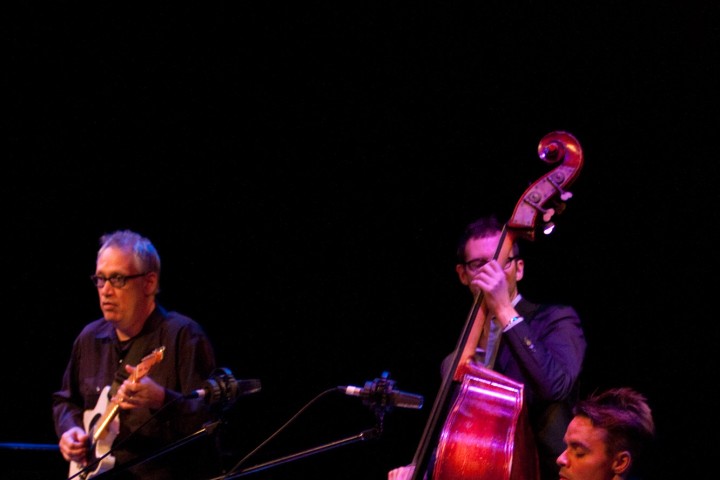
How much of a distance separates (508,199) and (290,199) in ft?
4.20

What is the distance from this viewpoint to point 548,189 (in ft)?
9.48

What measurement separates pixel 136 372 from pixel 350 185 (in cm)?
166

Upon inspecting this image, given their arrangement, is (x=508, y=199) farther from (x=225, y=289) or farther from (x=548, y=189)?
(x=225, y=289)

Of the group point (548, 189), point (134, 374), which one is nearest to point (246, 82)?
point (134, 374)

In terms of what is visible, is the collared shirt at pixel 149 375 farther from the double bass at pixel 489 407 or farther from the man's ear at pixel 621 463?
the man's ear at pixel 621 463

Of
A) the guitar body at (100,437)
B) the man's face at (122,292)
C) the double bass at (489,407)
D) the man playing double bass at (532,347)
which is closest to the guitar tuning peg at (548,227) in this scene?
the double bass at (489,407)

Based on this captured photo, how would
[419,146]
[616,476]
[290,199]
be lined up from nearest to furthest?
[616,476], [419,146], [290,199]

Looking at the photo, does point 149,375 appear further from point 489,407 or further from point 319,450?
point 489,407

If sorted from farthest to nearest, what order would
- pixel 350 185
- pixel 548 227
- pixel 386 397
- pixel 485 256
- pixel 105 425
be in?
pixel 350 185, pixel 105 425, pixel 485 256, pixel 548 227, pixel 386 397

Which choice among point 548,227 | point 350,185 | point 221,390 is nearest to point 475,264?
point 548,227

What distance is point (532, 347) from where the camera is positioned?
2.86m

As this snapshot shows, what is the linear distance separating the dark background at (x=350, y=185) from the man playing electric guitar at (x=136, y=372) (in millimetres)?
571

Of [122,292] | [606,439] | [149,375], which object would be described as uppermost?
[122,292]

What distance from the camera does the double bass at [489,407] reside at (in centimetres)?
262
